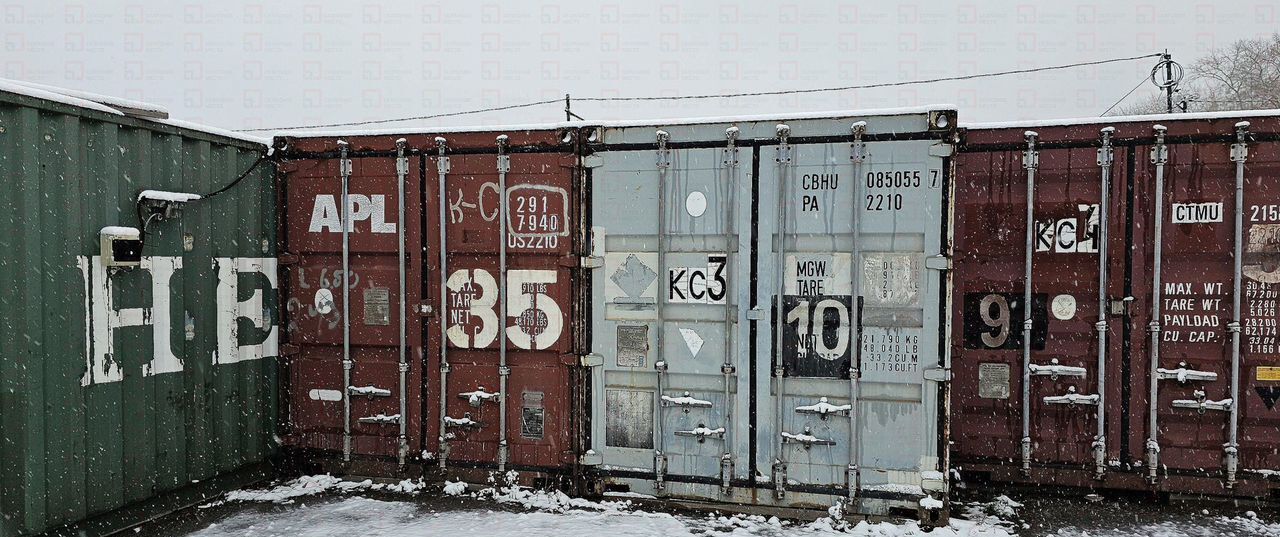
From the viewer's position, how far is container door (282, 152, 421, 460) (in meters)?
6.98

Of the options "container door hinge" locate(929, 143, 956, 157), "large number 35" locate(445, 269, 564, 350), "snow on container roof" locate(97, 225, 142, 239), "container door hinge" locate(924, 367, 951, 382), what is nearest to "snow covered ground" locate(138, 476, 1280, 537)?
"container door hinge" locate(924, 367, 951, 382)

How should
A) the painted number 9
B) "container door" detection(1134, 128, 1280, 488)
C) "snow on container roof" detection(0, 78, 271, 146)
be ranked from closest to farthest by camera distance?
1. "snow on container roof" detection(0, 78, 271, 146)
2. "container door" detection(1134, 128, 1280, 488)
3. the painted number 9

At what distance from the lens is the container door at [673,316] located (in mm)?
6285

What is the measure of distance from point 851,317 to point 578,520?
2.82 m

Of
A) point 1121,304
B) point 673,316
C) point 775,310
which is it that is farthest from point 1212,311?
point 673,316

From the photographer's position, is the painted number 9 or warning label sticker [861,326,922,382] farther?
the painted number 9

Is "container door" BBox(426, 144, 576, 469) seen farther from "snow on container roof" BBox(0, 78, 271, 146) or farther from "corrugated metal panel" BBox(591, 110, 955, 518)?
"snow on container roof" BBox(0, 78, 271, 146)

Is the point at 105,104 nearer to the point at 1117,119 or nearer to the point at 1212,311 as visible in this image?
the point at 1117,119

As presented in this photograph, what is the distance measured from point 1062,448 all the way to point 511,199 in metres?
5.31

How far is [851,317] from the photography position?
607 cm

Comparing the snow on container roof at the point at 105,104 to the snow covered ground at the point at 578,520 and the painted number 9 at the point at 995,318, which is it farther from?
the painted number 9 at the point at 995,318

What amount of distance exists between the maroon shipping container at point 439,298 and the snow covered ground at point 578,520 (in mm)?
414

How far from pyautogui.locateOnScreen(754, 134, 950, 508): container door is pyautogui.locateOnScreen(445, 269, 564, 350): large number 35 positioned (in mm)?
1895

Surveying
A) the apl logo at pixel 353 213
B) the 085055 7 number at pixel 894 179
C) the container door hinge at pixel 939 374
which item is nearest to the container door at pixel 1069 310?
the container door hinge at pixel 939 374
